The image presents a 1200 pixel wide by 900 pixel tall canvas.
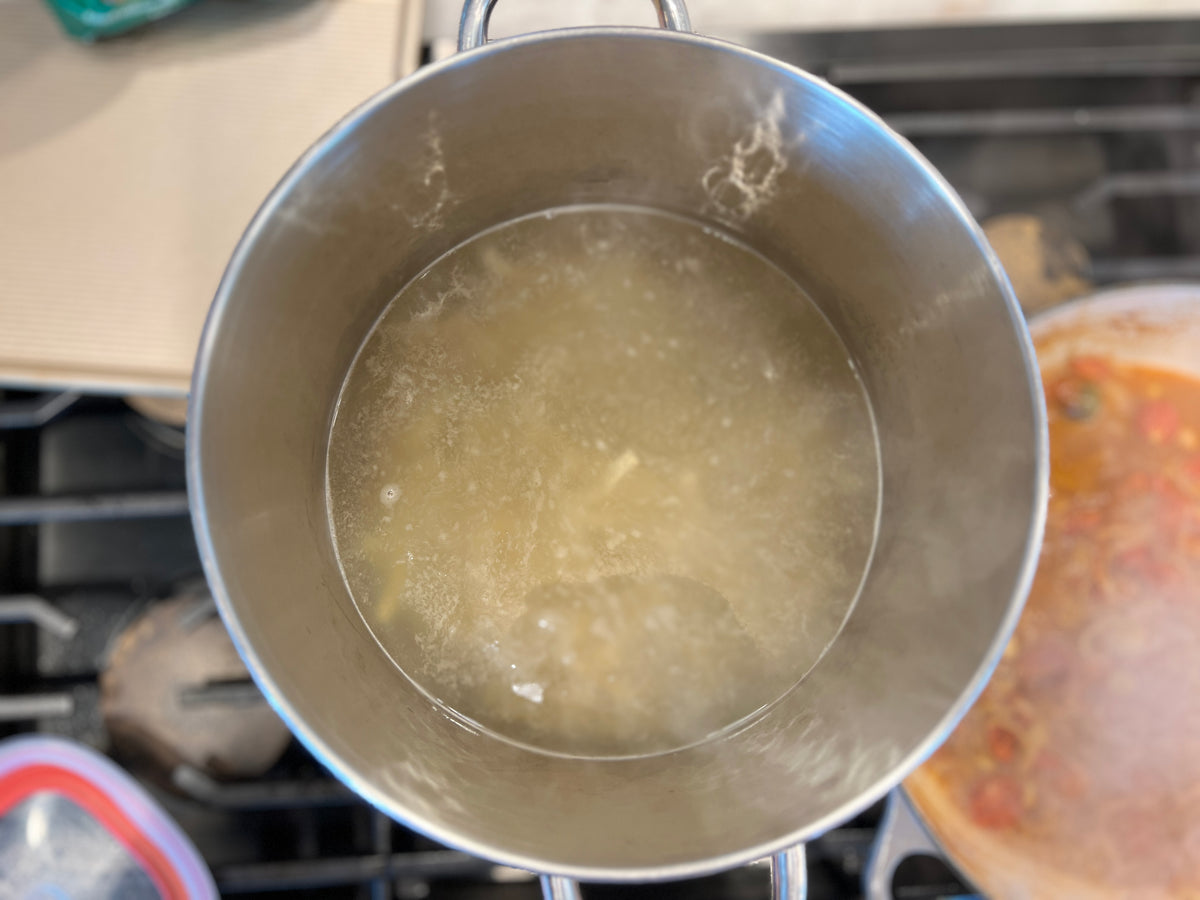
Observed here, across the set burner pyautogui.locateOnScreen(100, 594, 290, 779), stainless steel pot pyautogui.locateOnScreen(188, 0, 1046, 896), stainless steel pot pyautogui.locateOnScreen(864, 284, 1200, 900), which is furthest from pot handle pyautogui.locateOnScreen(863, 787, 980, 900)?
burner pyautogui.locateOnScreen(100, 594, 290, 779)

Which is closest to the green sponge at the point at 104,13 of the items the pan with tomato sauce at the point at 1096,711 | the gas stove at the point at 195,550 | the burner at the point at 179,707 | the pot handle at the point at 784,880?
the gas stove at the point at 195,550

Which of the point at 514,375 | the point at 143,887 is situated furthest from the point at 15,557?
the point at 514,375

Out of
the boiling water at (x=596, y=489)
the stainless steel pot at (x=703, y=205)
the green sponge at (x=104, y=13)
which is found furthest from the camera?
the green sponge at (x=104, y=13)

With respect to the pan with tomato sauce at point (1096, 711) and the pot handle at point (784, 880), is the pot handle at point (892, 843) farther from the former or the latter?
the pot handle at point (784, 880)

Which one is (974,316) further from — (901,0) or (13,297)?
(13,297)

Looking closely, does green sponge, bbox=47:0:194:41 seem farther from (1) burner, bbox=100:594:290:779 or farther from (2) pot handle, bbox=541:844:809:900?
(2) pot handle, bbox=541:844:809:900

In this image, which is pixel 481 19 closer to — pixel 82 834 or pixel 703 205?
pixel 703 205

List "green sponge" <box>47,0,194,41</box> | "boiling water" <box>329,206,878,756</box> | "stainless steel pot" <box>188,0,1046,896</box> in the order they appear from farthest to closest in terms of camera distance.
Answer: "green sponge" <box>47,0,194,41</box> → "boiling water" <box>329,206,878,756</box> → "stainless steel pot" <box>188,0,1046,896</box>
